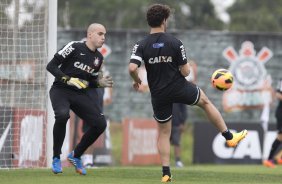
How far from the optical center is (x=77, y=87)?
11094 millimetres

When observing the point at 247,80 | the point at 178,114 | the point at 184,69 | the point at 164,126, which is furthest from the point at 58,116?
the point at 247,80

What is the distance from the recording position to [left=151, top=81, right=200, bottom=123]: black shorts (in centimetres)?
1045

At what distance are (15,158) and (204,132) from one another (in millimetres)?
7451

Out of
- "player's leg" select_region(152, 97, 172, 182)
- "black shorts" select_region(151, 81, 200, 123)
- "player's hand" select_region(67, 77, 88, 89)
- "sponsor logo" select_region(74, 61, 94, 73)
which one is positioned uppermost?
"sponsor logo" select_region(74, 61, 94, 73)

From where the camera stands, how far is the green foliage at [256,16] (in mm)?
49375

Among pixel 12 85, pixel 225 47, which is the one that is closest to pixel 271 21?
pixel 225 47

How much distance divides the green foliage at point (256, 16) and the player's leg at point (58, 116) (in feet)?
126

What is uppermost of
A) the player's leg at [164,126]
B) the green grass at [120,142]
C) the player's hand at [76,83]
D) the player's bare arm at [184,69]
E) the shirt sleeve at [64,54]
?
the shirt sleeve at [64,54]

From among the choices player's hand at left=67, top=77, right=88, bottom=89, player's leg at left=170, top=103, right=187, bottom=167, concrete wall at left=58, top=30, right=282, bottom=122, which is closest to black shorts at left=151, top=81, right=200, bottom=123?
player's hand at left=67, top=77, right=88, bottom=89

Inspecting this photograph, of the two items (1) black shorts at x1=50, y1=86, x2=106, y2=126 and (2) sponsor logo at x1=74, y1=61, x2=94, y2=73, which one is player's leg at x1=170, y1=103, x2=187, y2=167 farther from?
(2) sponsor logo at x1=74, y1=61, x2=94, y2=73

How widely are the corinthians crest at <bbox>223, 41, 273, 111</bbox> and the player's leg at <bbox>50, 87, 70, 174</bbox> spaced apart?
12.9 metres

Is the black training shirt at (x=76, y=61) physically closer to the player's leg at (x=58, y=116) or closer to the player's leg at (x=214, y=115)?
the player's leg at (x=58, y=116)

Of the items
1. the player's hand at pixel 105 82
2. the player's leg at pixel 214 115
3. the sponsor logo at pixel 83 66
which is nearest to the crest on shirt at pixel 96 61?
the sponsor logo at pixel 83 66

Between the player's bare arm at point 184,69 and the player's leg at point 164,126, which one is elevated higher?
the player's bare arm at point 184,69
